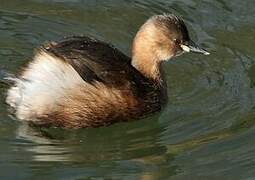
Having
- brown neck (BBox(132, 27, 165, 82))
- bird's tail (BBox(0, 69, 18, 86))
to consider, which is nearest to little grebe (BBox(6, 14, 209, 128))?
bird's tail (BBox(0, 69, 18, 86))

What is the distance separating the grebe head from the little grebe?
23 cm

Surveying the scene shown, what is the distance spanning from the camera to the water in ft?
19.4

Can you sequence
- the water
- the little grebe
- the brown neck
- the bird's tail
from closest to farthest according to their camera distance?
1. the water
2. the little grebe
3. the bird's tail
4. the brown neck

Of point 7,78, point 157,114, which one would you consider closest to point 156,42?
point 157,114

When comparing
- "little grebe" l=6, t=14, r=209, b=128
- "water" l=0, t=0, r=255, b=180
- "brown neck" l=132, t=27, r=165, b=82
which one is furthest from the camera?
"brown neck" l=132, t=27, r=165, b=82

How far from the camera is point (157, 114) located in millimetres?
6715

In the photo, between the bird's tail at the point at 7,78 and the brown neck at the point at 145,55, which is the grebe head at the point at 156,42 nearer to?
the brown neck at the point at 145,55

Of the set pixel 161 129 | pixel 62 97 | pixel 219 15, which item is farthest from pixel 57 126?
pixel 219 15

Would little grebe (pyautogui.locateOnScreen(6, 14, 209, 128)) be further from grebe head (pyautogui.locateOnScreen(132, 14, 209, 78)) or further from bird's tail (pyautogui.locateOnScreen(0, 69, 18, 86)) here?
grebe head (pyautogui.locateOnScreen(132, 14, 209, 78))

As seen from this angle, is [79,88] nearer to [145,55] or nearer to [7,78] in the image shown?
[7,78]

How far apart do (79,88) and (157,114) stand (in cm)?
78

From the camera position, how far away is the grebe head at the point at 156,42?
6.80 meters

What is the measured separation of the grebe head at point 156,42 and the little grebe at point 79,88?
230 mm

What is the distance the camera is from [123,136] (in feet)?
20.9
